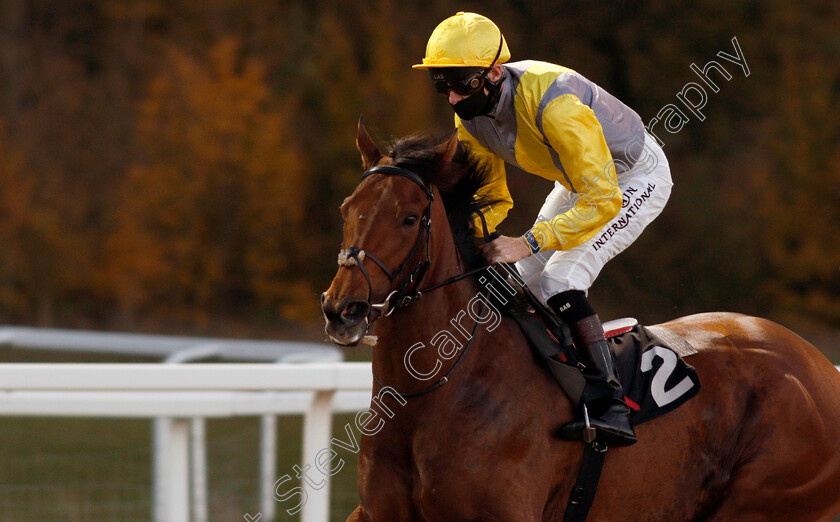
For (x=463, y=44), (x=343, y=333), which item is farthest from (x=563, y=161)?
(x=343, y=333)

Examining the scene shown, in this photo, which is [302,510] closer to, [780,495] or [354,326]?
[354,326]

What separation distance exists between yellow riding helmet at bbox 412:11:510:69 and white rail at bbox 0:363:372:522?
1.00 m

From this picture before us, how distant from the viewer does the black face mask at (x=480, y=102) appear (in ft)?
9.18

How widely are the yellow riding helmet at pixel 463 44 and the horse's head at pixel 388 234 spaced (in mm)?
200

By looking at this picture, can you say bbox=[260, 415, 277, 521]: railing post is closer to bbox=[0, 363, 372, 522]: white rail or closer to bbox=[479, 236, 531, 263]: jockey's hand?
bbox=[0, 363, 372, 522]: white rail

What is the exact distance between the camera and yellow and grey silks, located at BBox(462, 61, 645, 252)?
267 cm

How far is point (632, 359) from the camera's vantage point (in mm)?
2893

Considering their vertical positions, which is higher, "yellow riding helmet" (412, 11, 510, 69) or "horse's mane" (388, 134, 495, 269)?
"yellow riding helmet" (412, 11, 510, 69)

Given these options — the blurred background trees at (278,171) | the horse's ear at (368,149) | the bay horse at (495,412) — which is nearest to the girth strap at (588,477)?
the bay horse at (495,412)

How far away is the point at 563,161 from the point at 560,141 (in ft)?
0.17

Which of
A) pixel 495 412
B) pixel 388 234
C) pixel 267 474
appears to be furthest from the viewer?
A: pixel 267 474

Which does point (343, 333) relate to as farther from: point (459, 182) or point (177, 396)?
point (177, 396)

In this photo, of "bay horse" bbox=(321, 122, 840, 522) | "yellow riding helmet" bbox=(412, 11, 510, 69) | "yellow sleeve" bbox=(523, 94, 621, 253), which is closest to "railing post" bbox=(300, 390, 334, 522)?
"bay horse" bbox=(321, 122, 840, 522)

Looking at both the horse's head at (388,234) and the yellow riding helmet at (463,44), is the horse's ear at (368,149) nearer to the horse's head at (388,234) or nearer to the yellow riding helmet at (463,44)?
the horse's head at (388,234)
